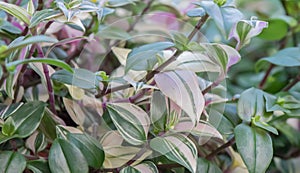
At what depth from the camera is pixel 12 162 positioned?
0.48m

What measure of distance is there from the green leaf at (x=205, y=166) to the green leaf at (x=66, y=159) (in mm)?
141

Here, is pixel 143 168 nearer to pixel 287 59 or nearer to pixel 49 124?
pixel 49 124

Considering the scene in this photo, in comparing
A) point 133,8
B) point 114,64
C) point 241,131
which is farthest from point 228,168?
point 133,8

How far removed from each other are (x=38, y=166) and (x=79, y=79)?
0.35ft

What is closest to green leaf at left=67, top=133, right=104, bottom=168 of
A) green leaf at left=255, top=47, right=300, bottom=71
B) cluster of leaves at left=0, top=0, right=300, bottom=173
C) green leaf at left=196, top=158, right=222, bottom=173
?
cluster of leaves at left=0, top=0, right=300, bottom=173

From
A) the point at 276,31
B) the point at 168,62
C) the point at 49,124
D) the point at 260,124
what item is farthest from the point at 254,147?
the point at 276,31

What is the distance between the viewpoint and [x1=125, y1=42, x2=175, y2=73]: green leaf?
0.48 metres

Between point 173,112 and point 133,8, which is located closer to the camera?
point 173,112

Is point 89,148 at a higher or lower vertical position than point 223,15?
lower

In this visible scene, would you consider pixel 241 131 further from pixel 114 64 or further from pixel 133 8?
pixel 133 8

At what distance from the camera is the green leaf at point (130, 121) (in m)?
0.49

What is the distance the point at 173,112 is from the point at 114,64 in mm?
207

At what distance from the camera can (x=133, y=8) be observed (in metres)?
0.81

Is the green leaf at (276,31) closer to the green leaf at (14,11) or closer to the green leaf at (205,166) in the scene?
the green leaf at (205,166)
